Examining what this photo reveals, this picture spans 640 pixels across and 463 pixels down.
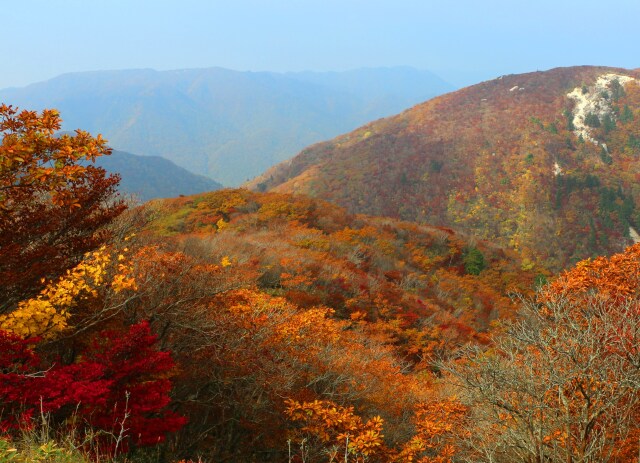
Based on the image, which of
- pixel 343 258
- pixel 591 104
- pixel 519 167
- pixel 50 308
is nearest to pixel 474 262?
pixel 343 258

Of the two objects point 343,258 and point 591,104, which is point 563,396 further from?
point 591,104

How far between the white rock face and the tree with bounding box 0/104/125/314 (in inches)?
4226

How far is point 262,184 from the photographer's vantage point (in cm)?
11725

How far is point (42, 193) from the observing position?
6.40 m

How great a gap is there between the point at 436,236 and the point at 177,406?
42.5 m

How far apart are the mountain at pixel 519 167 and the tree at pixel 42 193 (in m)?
74.3

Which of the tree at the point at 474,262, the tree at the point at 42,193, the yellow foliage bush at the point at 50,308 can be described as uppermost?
the tree at the point at 42,193

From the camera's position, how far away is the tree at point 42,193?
5336 mm

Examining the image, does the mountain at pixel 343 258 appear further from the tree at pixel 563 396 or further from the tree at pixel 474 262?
the tree at pixel 563 396

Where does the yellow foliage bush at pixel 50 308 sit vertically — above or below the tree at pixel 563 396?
above

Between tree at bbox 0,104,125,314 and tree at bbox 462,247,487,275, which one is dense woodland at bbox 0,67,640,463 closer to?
tree at bbox 0,104,125,314

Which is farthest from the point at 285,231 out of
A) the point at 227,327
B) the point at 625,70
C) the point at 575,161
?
the point at 625,70

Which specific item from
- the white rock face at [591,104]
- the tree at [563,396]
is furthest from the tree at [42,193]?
the white rock face at [591,104]

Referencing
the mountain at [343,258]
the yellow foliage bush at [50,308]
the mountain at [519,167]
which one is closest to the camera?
the yellow foliage bush at [50,308]
